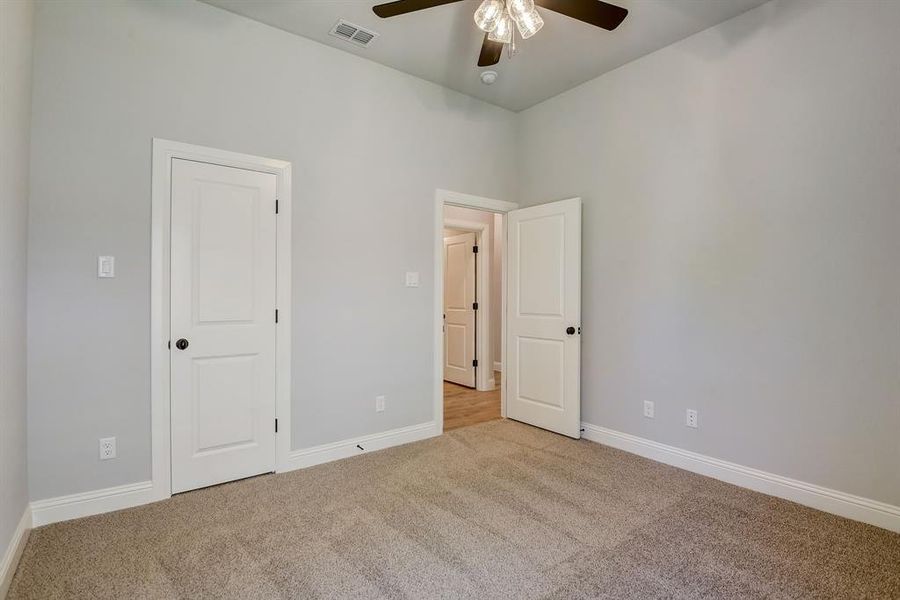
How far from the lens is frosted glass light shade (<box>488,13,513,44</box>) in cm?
218

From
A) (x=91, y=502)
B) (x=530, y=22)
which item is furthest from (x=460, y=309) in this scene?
(x=91, y=502)

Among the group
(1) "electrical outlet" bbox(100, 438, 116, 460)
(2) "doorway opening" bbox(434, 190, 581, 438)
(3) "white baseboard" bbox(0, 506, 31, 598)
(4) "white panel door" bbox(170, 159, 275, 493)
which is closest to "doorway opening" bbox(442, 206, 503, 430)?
(2) "doorway opening" bbox(434, 190, 581, 438)

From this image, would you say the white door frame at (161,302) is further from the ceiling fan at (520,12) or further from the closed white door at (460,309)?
the closed white door at (460,309)

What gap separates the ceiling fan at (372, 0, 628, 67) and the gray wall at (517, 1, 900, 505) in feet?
3.83

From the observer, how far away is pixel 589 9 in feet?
6.93

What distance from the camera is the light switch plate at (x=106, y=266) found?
7.66ft

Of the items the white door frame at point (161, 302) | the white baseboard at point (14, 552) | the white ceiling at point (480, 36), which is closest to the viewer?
the white baseboard at point (14, 552)

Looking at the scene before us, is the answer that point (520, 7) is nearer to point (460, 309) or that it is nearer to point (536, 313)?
point (536, 313)

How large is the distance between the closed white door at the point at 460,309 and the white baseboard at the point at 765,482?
2355mm

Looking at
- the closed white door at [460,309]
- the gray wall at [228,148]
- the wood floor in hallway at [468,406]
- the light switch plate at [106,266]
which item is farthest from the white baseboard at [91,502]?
the closed white door at [460,309]

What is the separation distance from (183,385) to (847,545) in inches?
141

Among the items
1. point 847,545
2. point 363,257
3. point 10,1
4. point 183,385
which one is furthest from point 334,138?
point 847,545

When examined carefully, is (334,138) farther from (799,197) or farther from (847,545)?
(847,545)

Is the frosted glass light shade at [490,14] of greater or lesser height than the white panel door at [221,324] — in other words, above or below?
above
